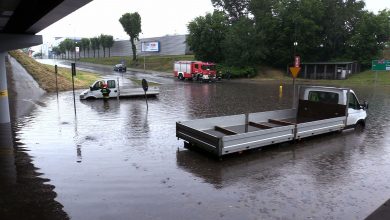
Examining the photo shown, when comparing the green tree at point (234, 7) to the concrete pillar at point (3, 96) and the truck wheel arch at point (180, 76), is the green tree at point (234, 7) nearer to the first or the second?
the truck wheel arch at point (180, 76)

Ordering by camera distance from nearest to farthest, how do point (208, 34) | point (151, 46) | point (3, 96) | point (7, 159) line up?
point (7, 159) < point (3, 96) < point (208, 34) < point (151, 46)

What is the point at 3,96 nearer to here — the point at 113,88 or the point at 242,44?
the point at 113,88

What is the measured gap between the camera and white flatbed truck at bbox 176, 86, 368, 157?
1087cm

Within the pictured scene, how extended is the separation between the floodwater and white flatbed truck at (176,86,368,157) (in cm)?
49

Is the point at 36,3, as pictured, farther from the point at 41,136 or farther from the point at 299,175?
the point at 299,175

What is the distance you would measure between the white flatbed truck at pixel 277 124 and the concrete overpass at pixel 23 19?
5.37 metres

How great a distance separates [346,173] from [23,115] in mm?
17958

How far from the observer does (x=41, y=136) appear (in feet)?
47.7

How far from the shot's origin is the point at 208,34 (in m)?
62.4

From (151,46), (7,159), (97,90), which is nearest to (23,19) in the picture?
(7,159)

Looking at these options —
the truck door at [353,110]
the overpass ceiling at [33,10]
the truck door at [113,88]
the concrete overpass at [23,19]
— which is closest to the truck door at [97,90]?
the truck door at [113,88]

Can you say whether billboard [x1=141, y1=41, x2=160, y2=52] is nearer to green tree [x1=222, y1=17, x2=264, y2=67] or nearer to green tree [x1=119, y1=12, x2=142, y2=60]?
green tree [x1=119, y1=12, x2=142, y2=60]

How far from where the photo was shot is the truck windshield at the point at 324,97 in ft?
48.8

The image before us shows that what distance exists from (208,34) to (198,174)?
5496 cm
